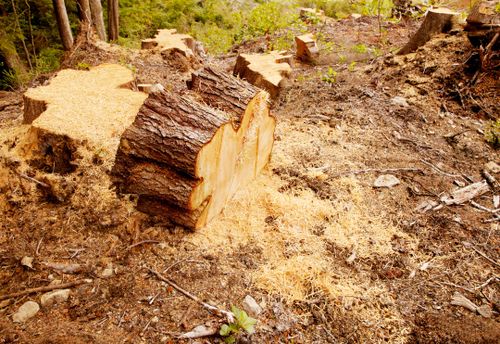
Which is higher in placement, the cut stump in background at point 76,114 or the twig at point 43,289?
the cut stump in background at point 76,114

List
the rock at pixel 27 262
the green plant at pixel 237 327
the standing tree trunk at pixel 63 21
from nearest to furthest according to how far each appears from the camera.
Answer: the green plant at pixel 237 327 < the rock at pixel 27 262 < the standing tree trunk at pixel 63 21

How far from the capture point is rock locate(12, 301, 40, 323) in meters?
2.31

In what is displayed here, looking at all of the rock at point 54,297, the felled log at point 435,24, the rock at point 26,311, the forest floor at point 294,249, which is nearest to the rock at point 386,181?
the forest floor at point 294,249

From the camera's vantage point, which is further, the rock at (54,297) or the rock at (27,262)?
the rock at (27,262)

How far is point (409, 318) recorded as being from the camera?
257cm

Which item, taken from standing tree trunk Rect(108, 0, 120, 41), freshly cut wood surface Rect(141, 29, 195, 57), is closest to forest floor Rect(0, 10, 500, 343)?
freshly cut wood surface Rect(141, 29, 195, 57)

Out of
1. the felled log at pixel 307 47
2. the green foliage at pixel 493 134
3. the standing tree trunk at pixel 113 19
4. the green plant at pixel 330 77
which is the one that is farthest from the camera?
the standing tree trunk at pixel 113 19

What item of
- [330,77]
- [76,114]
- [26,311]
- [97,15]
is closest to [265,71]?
[330,77]

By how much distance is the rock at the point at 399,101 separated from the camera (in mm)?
5359

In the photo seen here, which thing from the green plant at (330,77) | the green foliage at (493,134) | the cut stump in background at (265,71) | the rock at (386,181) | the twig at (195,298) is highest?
the cut stump in background at (265,71)

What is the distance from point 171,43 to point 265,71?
6.98 feet

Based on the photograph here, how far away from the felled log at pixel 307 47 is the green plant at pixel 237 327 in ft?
19.7

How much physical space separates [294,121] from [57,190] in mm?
3123

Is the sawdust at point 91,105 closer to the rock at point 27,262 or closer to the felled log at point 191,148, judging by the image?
the felled log at point 191,148
